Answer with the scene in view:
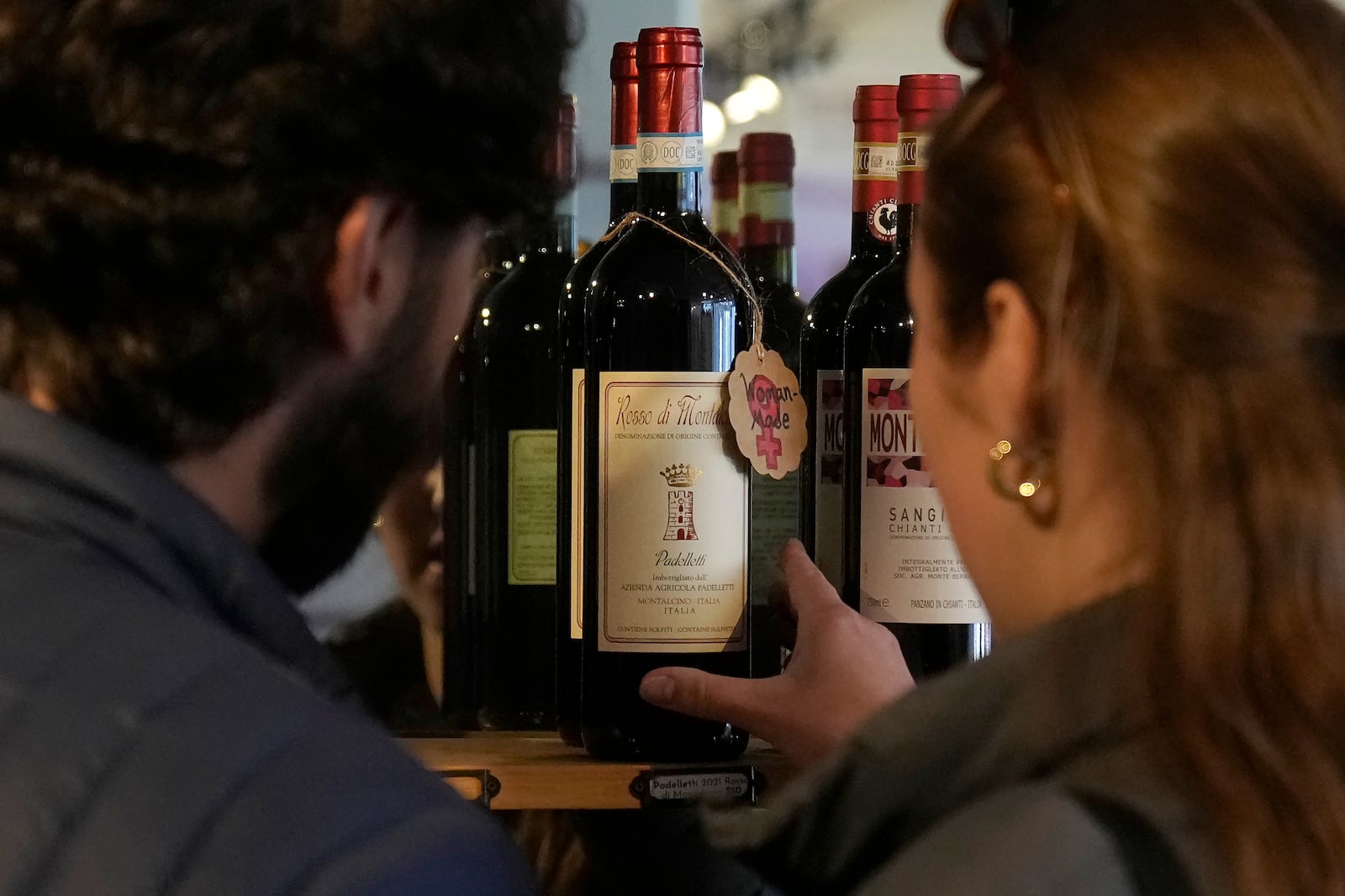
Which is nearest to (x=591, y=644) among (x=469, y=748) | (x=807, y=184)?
(x=469, y=748)

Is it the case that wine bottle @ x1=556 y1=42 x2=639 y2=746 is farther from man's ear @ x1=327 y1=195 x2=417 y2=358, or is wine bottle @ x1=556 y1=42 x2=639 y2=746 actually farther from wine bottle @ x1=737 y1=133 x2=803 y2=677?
man's ear @ x1=327 y1=195 x2=417 y2=358

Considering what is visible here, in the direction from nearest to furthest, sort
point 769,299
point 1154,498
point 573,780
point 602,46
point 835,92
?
point 1154,498
point 573,780
point 769,299
point 602,46
point 835,92

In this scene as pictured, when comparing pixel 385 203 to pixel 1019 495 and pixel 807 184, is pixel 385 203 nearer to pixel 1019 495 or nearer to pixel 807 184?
pixel 1019 495

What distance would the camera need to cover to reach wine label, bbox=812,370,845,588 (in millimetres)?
920

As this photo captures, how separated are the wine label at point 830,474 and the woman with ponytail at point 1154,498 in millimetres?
323

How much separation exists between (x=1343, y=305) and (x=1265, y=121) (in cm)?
7

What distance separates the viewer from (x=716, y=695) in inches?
32.9

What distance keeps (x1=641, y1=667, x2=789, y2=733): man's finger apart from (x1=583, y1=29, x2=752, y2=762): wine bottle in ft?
0.07

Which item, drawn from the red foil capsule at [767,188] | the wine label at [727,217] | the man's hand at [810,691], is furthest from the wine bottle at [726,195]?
the man's hand at [810,691]

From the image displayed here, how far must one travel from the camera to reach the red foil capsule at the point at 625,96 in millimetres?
890

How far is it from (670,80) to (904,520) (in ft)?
0.89

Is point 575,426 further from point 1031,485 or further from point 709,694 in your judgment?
point 1031,485

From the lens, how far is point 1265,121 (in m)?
0.52

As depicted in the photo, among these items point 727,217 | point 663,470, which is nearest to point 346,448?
point 663,470
